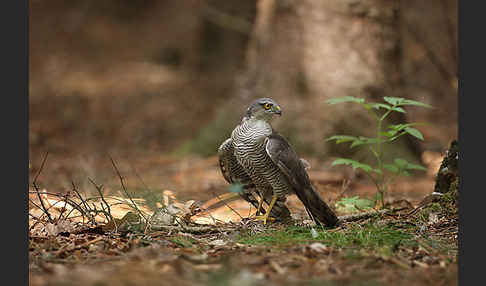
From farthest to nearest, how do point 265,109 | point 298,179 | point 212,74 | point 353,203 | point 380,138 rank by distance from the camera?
1. point 212,74
2. point 380,138
3. point 353,203
4. point 265,109
5. point 298,179

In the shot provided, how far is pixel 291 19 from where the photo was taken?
7871 mm

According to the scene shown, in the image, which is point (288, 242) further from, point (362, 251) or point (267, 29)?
point (267, 29)

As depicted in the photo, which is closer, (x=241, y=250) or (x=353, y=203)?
(x=241, y=250)

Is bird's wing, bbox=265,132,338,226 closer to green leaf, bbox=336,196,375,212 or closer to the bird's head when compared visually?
the bird's head

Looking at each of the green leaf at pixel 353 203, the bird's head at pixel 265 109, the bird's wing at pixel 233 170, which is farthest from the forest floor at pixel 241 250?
the bird's head at pixel 265 109

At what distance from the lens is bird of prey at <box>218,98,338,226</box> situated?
162 inches

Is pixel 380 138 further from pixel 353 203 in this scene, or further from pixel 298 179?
pixel 298 179

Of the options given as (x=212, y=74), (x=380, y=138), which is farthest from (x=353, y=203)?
(x=212, y=74)

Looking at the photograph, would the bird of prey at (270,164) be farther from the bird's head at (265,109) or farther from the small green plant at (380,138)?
the small green plant at (380,138)

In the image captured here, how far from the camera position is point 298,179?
13.7 ft

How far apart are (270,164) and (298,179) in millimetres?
264

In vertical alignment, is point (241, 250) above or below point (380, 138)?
below

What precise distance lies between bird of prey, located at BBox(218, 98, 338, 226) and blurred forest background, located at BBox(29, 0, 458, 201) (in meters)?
1.99

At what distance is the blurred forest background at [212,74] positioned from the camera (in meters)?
7.55
